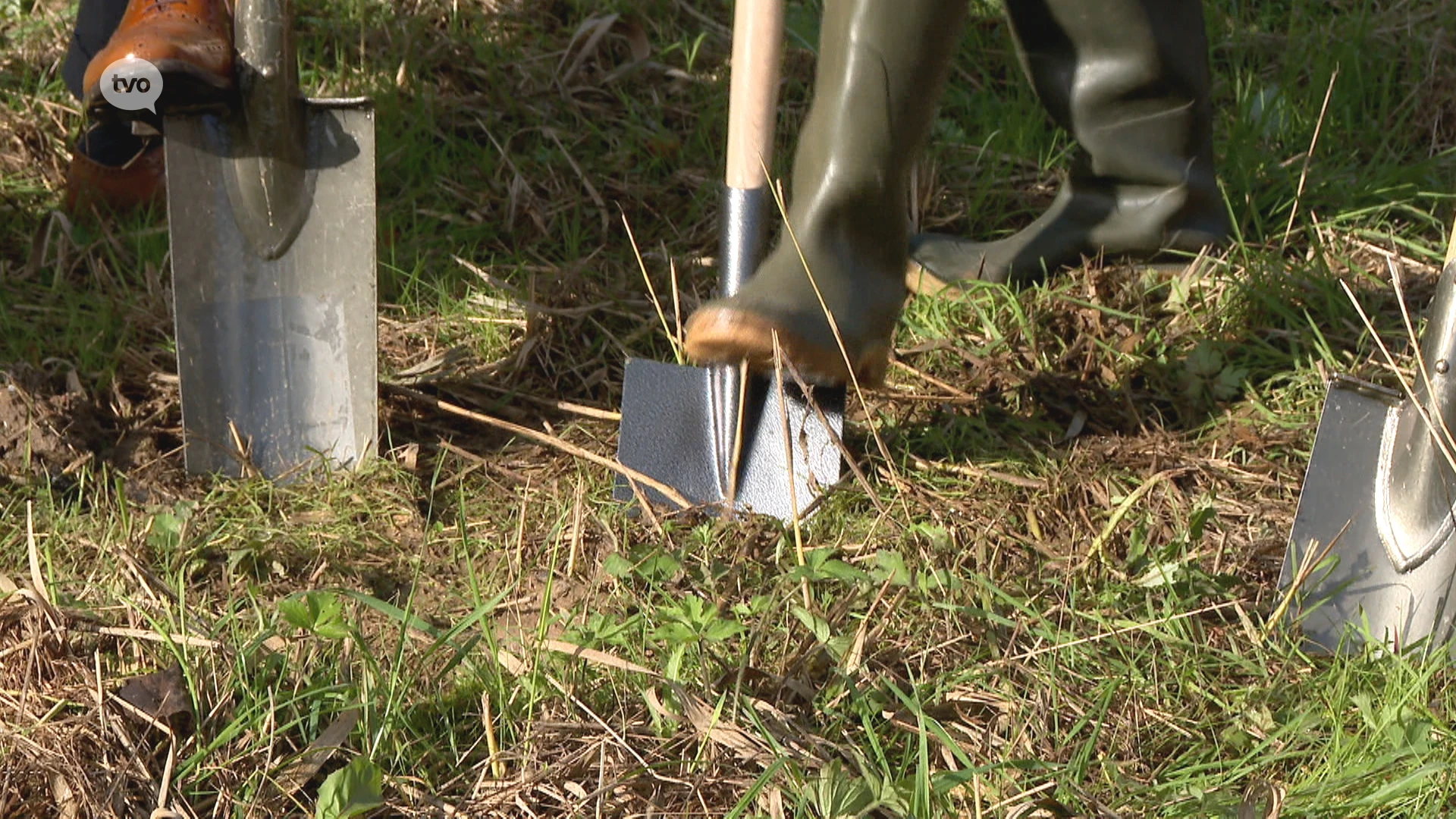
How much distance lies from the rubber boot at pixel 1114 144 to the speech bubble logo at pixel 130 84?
1.29 metres

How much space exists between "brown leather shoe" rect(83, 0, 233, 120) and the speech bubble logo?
0.01 m

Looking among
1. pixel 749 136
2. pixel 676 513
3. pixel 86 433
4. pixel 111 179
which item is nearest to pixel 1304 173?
pixel 749 136

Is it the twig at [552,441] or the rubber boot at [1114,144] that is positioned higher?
the rubber boot at [1114,144]

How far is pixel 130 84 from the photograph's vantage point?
1.88m

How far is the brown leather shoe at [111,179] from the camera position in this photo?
2.54 meters

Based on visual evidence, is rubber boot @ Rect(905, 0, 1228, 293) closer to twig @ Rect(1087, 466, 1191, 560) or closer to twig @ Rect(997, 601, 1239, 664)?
twig @ Rect(1087, 466, 1191, 560)

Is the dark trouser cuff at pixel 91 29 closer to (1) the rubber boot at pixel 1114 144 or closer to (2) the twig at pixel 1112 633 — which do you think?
(1) the rubber boot at pixel 1114 144

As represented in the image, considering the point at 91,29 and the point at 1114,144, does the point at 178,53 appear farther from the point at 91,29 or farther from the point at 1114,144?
the point at 1114,144

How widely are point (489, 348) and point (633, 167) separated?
676 millimetres

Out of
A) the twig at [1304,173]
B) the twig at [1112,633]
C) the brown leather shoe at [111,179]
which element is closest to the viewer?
the twig at [1112,633]

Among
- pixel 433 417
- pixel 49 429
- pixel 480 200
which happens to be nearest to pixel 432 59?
pixel 480 200

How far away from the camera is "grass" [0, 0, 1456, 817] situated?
1.33m

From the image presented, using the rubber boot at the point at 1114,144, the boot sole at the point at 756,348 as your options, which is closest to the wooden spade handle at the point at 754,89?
the boot sole at the point at 756,348

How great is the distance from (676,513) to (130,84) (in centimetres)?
96
